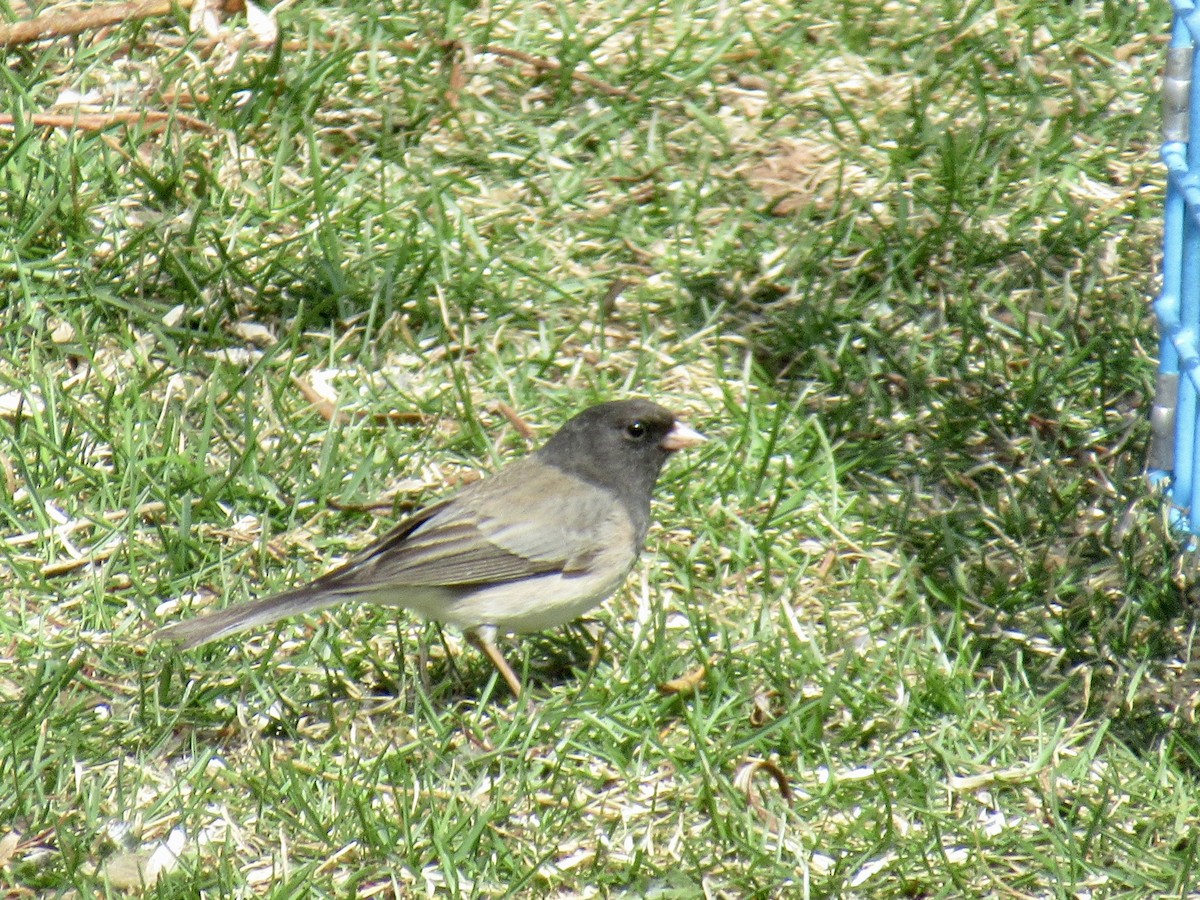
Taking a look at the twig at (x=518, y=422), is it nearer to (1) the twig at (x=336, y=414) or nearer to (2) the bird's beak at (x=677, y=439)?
(1) the twig at (x=336, y=414)

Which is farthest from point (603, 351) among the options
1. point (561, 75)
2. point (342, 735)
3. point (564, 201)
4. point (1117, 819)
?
point (1117, 819)

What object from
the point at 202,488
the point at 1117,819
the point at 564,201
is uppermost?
the point at 564,201

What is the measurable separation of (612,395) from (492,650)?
3.68 feet

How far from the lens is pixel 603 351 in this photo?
5.14 meters

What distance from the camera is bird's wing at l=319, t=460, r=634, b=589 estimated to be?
4.08 m

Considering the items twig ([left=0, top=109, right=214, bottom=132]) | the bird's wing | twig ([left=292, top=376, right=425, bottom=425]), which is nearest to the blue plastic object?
the bird's wing

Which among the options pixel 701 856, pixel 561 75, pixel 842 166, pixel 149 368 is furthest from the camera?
pixel 561 75

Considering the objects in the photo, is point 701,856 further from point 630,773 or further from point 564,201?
point 564,201

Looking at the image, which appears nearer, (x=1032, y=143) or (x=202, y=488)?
(x=202, y=488)

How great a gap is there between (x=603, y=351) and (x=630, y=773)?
5.47ft

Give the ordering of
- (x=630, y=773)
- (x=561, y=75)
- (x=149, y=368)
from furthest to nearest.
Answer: (x=561, y=75), (x=149, y=368), (x=630, y=773)

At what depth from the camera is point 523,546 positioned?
4301 mm

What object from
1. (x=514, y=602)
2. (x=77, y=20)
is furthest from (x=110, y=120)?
(x=514, y=602)

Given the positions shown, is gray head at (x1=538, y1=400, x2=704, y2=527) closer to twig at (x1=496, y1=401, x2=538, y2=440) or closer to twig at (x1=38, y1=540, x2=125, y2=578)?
twig at (x1=496, y1=401, x2=538, y2=440)
